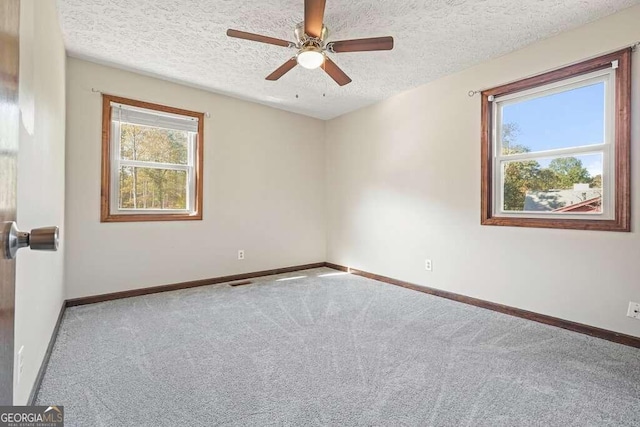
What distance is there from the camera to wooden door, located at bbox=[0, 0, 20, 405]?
53cm

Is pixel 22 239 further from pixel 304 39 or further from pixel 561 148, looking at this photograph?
pixel 561 148

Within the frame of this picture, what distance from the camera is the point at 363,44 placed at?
2.15 m

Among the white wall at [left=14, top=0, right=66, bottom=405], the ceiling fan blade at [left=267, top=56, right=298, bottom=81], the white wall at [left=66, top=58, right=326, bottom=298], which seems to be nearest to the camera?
the white wall at [left=14, top=0, right=66, bottom=405]

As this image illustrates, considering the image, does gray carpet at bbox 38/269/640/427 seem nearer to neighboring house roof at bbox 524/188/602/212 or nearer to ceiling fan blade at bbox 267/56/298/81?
neighboring house roof at bbox 524/188/602/212

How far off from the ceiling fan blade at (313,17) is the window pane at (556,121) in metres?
2.06

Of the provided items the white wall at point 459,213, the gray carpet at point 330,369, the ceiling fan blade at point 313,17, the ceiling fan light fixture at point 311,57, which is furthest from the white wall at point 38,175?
the white wall at point 459,213

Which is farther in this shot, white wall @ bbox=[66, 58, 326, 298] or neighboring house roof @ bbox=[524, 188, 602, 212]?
white wall @ bbox=[66, 58, 326, 298]

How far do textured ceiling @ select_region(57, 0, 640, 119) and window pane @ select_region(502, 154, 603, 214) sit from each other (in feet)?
3.50

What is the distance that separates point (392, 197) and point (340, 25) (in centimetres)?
214

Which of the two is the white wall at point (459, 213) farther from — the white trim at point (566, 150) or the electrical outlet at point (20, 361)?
the electrical outlet at point (20, 361)

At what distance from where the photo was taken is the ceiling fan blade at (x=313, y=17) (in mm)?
1802

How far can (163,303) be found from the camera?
3.11m

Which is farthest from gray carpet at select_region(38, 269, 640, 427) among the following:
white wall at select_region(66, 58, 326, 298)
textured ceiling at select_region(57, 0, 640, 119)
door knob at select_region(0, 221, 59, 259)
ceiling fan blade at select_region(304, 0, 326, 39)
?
textured ceiling at select_region(57, 0, 640, 119)

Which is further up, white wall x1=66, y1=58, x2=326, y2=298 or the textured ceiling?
the textured ceiling
